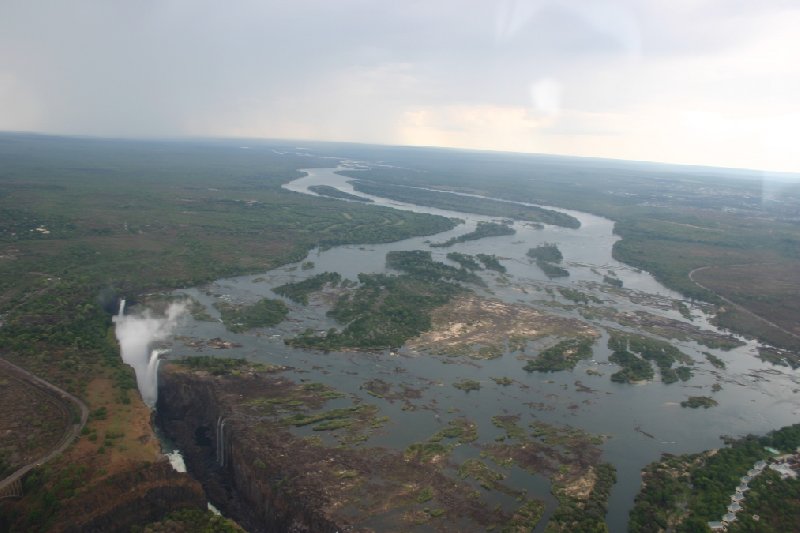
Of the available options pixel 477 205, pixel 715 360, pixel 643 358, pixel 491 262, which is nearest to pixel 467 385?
pixel 643 358

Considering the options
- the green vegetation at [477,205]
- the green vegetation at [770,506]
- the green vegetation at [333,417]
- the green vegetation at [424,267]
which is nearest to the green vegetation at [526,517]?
the green vegetation at [770,506]

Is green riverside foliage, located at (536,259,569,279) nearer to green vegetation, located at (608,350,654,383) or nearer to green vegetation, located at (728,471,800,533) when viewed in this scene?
green vegetation, located at (608,350,654,383)

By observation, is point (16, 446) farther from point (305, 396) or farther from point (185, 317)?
point (185, 317)


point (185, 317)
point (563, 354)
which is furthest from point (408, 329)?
point (185, 317)

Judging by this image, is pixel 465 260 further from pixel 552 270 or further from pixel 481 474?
pixel 481 474

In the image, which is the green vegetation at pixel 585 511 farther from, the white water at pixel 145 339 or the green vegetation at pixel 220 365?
the white water at pixel 145 339

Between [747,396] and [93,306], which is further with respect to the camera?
[93,306]
